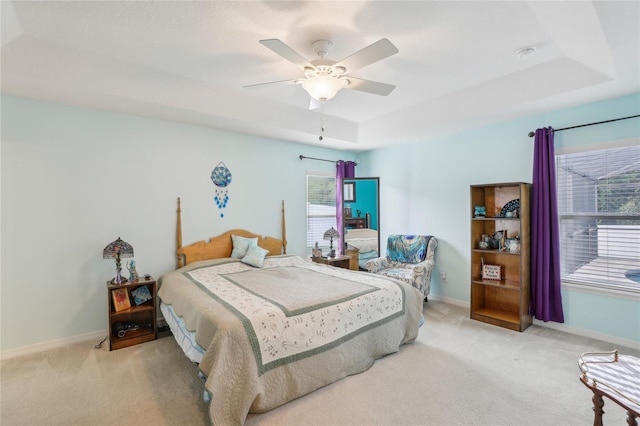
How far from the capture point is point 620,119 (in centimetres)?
311

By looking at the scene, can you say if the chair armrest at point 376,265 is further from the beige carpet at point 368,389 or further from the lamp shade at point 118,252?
the lamp shade at point 118,252

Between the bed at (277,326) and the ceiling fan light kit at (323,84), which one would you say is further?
the ceiling fan light kit at (323,84)

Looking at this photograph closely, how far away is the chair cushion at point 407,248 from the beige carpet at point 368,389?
1553 mm

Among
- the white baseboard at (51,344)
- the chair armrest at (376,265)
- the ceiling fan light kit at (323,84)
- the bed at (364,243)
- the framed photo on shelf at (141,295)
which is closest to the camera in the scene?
the ceiling fan light kit at (323,84)

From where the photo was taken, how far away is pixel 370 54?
2096 mm

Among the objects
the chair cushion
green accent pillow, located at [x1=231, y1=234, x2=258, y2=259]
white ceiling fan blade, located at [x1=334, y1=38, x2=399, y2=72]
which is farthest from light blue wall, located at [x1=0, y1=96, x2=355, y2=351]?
white ceiling fan blade, located at [x1=334, y1=38, x2=399, y2=72]

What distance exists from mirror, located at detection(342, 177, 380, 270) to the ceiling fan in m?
2.79

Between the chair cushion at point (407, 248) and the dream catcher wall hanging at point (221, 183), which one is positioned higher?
the dream catcher wall hanging at point (221, 183)

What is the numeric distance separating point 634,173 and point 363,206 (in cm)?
333

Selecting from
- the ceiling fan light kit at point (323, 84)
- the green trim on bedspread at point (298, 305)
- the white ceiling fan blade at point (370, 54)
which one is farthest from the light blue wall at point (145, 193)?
the white ceiling fan blade at point (370, 54)

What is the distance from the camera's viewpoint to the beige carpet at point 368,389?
208 centimetres

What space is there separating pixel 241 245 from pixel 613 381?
3.72 m

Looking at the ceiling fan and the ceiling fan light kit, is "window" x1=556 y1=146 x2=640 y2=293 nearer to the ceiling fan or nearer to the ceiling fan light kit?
the ceiling fan

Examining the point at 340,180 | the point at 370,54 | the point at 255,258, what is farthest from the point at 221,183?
the point at 370,54
